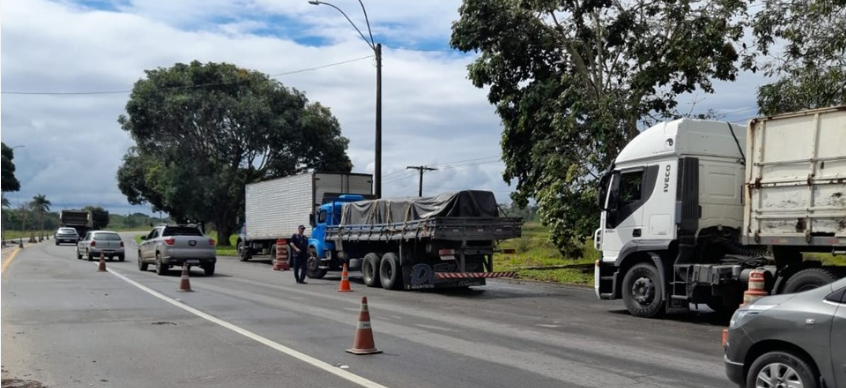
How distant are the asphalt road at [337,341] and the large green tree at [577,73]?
16.3 ft

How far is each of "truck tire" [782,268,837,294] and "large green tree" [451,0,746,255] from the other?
972 cm

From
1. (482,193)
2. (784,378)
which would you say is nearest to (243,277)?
(482,193)

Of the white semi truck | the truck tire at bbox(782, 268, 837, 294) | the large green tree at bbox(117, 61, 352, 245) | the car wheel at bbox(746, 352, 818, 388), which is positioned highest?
the large green tree at bbox(117, 61, 352, 245)

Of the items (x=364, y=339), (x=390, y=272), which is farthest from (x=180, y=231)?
(x=364, y=339)

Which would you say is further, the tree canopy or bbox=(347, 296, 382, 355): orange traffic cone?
the tree canopy

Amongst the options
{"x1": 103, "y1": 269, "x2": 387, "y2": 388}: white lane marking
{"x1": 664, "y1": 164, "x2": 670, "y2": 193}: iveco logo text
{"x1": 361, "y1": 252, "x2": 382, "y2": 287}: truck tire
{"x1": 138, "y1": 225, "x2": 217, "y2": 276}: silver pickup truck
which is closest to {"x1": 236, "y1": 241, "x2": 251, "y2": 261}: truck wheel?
{"x1": 138, "y1": 225, "x2": 217, "y2": 276}: silver pickup truck

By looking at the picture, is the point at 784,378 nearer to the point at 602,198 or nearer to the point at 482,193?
the point at 602,198

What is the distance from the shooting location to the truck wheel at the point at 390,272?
19.1 meters

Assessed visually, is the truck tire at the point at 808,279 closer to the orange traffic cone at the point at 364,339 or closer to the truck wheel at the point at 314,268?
the orange traffic cone at the point at 364,339

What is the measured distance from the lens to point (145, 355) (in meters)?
9.13

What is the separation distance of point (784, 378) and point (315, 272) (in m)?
18.7

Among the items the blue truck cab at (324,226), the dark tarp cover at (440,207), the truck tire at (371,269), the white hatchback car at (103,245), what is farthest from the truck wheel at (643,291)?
the white hatchback car at (103,245)

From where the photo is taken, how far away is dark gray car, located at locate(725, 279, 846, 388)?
5.63 m

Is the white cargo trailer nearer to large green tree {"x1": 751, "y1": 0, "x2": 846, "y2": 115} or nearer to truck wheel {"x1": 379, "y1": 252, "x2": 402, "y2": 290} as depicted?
truck wheel {"x1": 379, "y1": 252, "x2": 402, "y2": 290}
